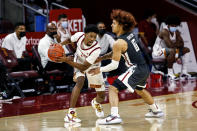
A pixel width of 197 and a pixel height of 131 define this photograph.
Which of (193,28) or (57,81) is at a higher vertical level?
(193,28)

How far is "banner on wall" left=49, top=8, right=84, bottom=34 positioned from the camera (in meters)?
11.6

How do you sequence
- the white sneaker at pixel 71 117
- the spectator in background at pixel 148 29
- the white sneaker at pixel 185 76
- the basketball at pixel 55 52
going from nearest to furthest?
the basketball at pixel 55 52 < the white sneaker at pixel 71 117 < the white sneaker at pixel 185 76 < the spectator in background at pixel 148 29

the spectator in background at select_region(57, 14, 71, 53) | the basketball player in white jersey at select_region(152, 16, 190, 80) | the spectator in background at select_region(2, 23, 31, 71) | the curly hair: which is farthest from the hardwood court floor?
the basketball player in white jersey at select_region(152, 16, 190, 80)

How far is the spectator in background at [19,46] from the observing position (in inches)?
412

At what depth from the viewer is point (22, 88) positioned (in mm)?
10516

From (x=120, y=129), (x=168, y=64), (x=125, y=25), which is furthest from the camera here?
(x=168, y=64)

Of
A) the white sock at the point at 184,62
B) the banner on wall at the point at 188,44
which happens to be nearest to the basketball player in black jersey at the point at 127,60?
the white sock at the point at 184,62

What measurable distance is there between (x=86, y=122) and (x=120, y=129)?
0.82 m

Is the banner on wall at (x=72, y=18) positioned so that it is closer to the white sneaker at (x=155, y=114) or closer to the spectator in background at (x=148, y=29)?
the spectator in background at (x=148, y=29)

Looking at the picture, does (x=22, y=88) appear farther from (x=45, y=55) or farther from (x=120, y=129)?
(x=120, y=129)

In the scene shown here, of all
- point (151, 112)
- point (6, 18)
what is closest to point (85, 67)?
point (151, 112)

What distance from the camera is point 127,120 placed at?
674cm

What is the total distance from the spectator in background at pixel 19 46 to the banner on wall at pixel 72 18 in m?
1.00

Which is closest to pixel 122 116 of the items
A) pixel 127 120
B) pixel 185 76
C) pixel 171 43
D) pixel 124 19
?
pixel 127 120
